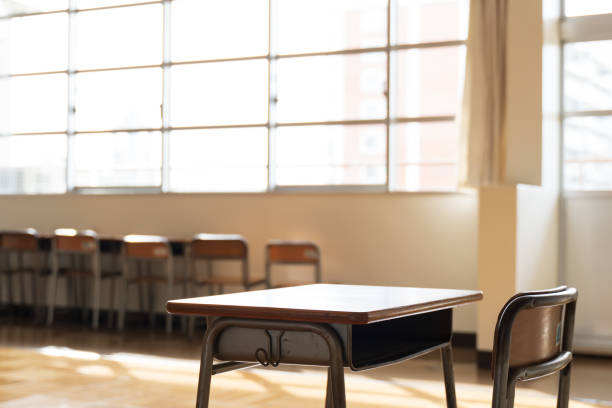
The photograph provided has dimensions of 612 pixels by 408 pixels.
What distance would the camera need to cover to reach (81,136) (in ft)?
25.7

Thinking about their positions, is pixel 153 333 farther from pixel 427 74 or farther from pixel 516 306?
pixel 516 306

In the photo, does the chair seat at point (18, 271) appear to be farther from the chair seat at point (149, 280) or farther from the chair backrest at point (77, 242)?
the chair seat at point (149, 280)

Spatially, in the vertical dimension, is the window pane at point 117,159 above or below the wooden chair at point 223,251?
above

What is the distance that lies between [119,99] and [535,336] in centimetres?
647

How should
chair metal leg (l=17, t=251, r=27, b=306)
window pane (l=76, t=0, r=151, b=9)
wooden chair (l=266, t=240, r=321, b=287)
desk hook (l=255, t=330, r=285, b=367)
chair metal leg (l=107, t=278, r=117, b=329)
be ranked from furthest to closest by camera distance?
window pane (l=76, t=0, r=151, b=9)
chair metal leg (l=17, t=251, r=27, b=306)
chair metal leg (l=107, t=278, r=117, b=329)
wooden chair (l=266, t=240, r=321, b=287)
desk hook (l=255, t=330, r=285, b=367)

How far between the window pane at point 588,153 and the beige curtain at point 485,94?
24.0 inches

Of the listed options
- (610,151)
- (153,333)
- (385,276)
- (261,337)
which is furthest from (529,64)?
(261,337)

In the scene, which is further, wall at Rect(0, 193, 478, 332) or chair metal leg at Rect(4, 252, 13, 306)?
chair metal leg at Rect(4, 252, 13, 306)

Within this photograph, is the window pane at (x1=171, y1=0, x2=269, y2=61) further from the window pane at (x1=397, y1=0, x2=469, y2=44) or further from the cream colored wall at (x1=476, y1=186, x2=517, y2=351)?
the cream colored wall at (x1=476, y1=186, x2=517, y2=351)

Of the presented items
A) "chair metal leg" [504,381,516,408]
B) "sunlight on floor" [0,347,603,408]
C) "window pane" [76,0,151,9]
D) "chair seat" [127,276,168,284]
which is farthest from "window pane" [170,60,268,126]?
"chair metal leg" [504,381,516,408]

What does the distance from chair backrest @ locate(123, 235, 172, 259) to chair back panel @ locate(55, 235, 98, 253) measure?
338mm

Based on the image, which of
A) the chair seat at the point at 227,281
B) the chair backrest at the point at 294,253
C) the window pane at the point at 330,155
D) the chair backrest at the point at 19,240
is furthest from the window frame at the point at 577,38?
the chair backrest at the point at 19,240

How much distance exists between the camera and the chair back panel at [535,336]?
1.68 meters

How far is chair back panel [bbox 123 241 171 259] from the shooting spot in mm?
6398
